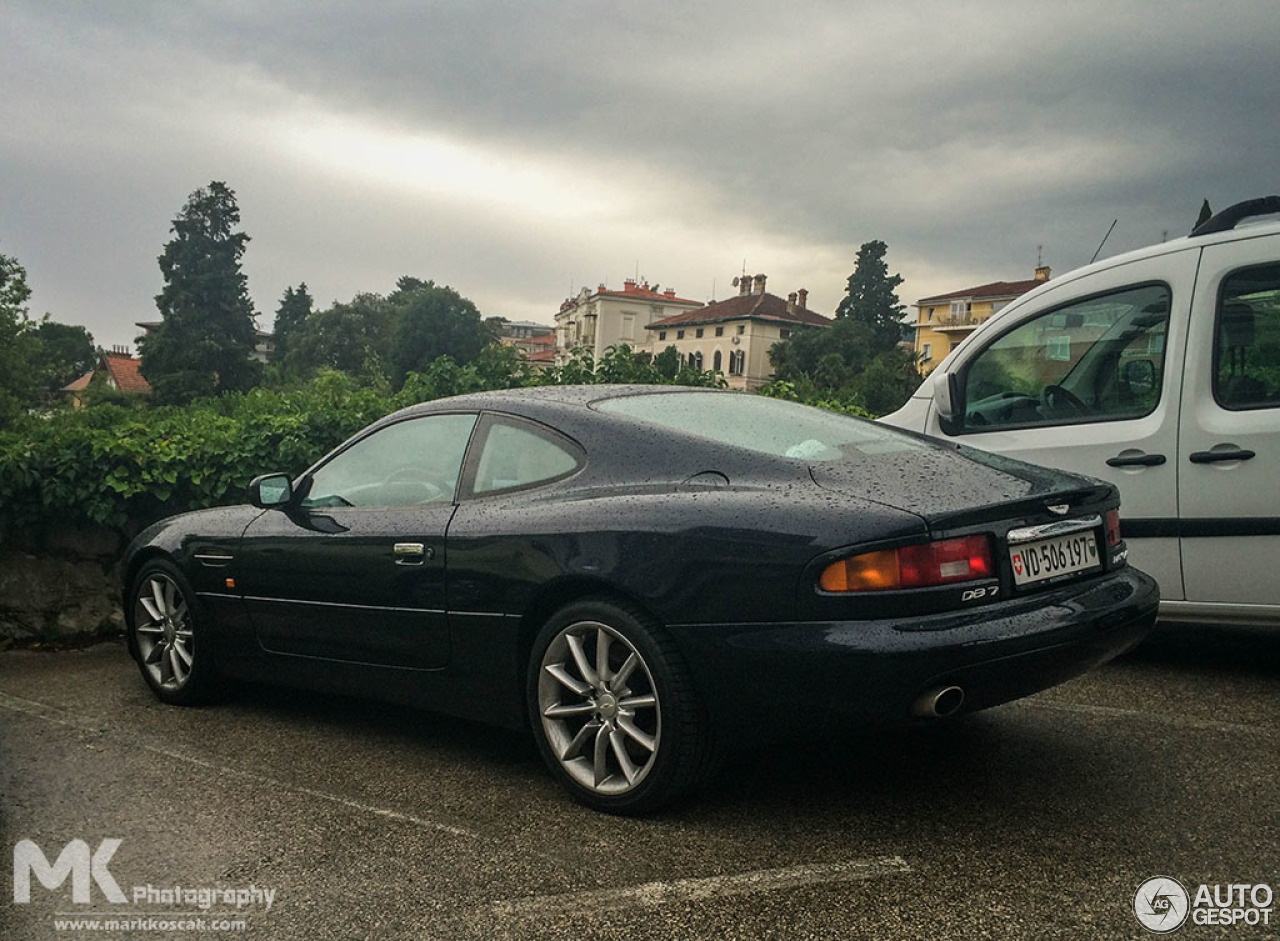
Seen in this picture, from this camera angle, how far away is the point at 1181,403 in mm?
4918

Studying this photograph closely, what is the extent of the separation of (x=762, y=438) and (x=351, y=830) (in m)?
1.77

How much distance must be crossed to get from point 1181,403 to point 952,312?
11039 centimetres

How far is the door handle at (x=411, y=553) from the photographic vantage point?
394 cm

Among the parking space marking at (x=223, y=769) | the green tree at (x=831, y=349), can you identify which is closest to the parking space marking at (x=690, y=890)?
the parking space marking at (x=223, y=769)

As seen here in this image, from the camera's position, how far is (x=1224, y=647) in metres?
5.78

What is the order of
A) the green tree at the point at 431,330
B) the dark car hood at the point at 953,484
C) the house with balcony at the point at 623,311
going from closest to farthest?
the dark car hood at the point at 953,484, the green tree at the point at 431,330, the house with balcony at the point at 623,311

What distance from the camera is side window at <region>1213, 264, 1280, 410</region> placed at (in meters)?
4.70

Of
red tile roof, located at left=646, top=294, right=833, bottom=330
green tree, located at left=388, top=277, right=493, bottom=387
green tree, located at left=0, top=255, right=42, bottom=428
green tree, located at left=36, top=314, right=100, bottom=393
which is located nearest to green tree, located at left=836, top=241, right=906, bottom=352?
red tile roof, located at left=646, top=294, right=833, bottom=330

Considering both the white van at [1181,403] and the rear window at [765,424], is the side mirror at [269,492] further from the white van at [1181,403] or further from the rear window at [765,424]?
the white van at [1181,403]

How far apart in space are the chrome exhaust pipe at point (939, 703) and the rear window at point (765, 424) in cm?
83

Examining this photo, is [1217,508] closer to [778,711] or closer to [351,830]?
[778,711]

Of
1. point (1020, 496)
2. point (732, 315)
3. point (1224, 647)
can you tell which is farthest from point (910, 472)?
point (732, 315)

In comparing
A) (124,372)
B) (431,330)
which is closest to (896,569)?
(431,330)

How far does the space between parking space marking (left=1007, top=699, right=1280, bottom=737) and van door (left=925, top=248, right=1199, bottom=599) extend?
738mm
